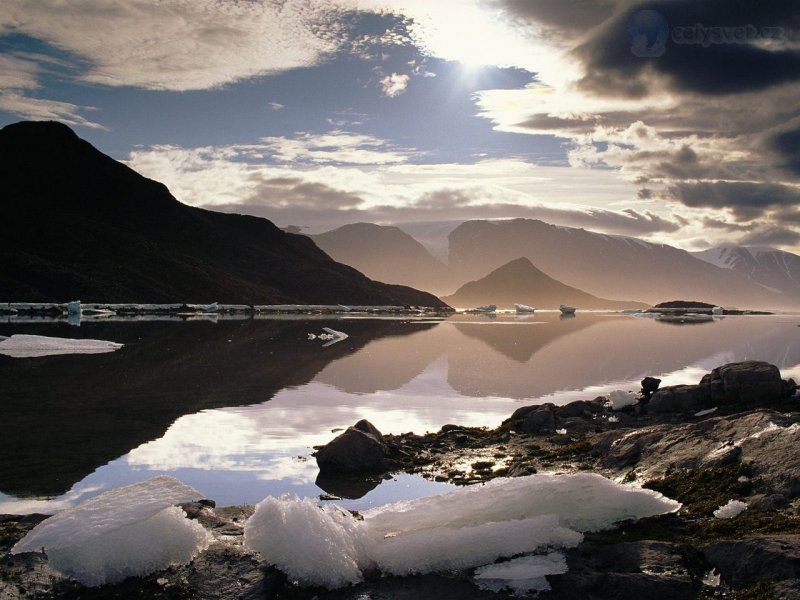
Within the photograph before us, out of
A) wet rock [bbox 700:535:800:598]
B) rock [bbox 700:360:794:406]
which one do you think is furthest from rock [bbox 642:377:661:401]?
wet rock [bbox 700:535:800:598]

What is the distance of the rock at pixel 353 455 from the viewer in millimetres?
14891

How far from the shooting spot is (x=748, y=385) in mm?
19531

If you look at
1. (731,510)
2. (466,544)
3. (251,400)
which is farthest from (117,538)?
(251,400)

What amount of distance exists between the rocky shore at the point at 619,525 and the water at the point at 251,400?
1825mm

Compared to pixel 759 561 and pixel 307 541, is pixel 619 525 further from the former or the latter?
pixel 307 541

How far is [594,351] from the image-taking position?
172 ft

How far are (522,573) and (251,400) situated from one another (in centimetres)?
1823

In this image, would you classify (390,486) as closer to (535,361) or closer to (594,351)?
(535,361)

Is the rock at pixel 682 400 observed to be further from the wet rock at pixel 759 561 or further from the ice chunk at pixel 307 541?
the ice chunk at pixel 307 541

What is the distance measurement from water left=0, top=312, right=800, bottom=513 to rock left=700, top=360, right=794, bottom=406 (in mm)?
6884

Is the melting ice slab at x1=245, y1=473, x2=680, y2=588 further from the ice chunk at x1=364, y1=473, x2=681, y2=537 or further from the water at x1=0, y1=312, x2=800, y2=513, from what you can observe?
the water at x1=0, y1=312, x2=800, y2=513

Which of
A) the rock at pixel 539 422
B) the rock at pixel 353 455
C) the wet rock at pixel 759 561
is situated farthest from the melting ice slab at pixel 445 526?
the rock at pixel 539 422

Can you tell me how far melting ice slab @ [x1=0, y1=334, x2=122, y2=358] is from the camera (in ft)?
134

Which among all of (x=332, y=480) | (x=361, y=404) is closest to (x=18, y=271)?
(x=361, y=404)
